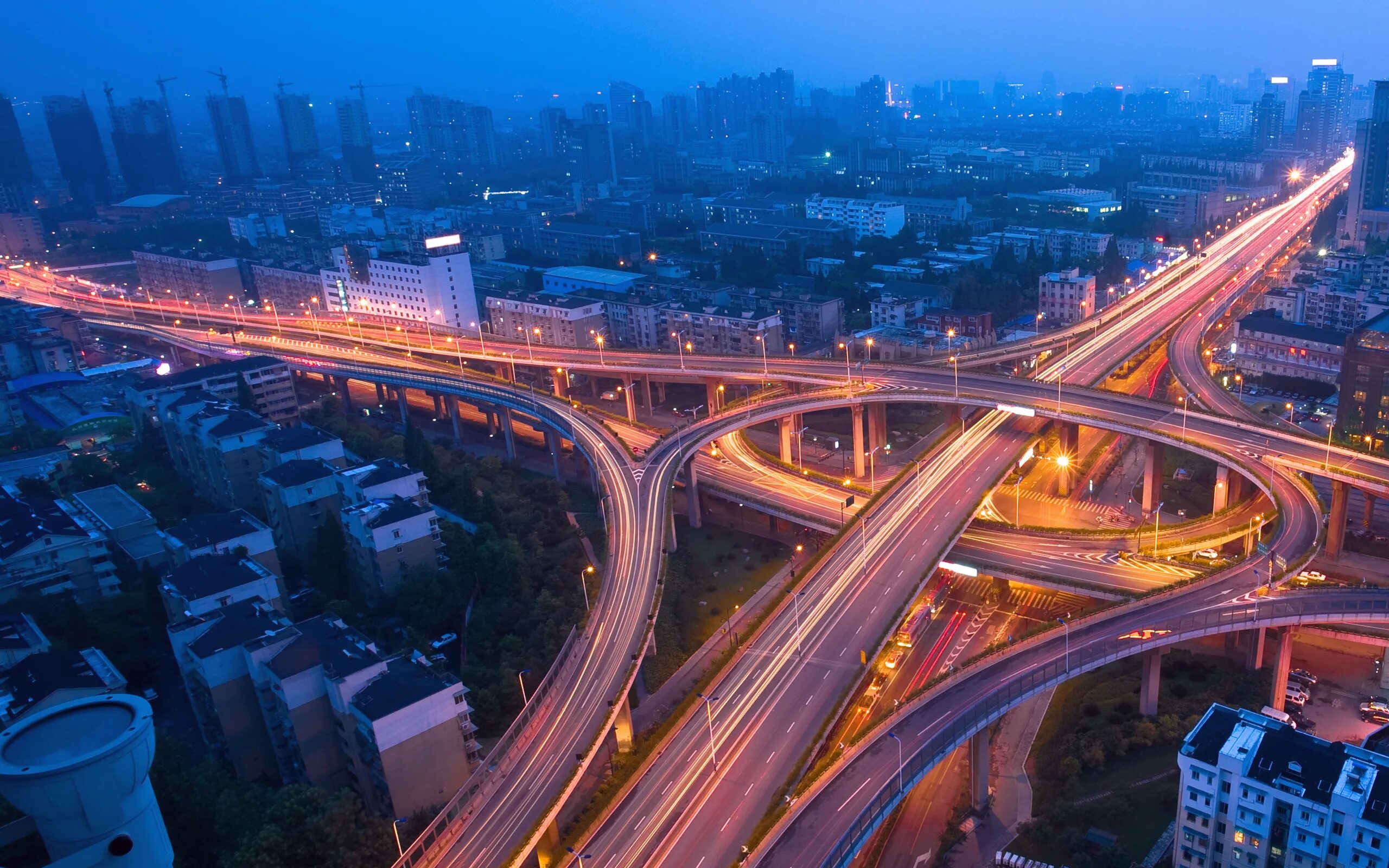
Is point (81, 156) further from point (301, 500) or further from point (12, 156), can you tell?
point (301, 500)

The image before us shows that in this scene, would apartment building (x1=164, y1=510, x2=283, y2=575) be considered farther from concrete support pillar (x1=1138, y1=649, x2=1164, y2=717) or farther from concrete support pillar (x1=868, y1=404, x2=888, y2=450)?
concrete support pillar (x1=1138, y1=649, x2=1164, y2=717)

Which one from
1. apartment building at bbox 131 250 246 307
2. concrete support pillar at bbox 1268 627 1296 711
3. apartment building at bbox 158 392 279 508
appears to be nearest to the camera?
concrete support pillar at bbox 1268 627 1296 711

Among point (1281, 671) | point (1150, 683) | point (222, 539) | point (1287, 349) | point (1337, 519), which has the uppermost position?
point (222, 539)

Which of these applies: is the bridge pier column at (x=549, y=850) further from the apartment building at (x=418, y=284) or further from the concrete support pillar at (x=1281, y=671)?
the apartment building at (x=418, y=284)

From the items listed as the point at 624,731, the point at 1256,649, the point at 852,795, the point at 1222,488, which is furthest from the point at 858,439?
the point at 852,795

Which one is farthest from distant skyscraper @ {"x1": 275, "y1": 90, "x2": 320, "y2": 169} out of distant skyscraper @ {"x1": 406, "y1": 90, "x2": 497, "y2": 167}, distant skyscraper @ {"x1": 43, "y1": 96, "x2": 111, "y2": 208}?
distant skyscraper @ {"x1": 43, "y1": 96, "x2": 111, "y2": 208}

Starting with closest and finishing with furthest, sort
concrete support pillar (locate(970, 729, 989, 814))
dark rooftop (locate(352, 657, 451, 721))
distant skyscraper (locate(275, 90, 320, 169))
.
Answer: dark rooftop (locate(352, 657, 451, 721)), concrete support pillar (locate(970, 729, 989, 814)), distant skyscraper (locate(275, 90, 320, 169))
